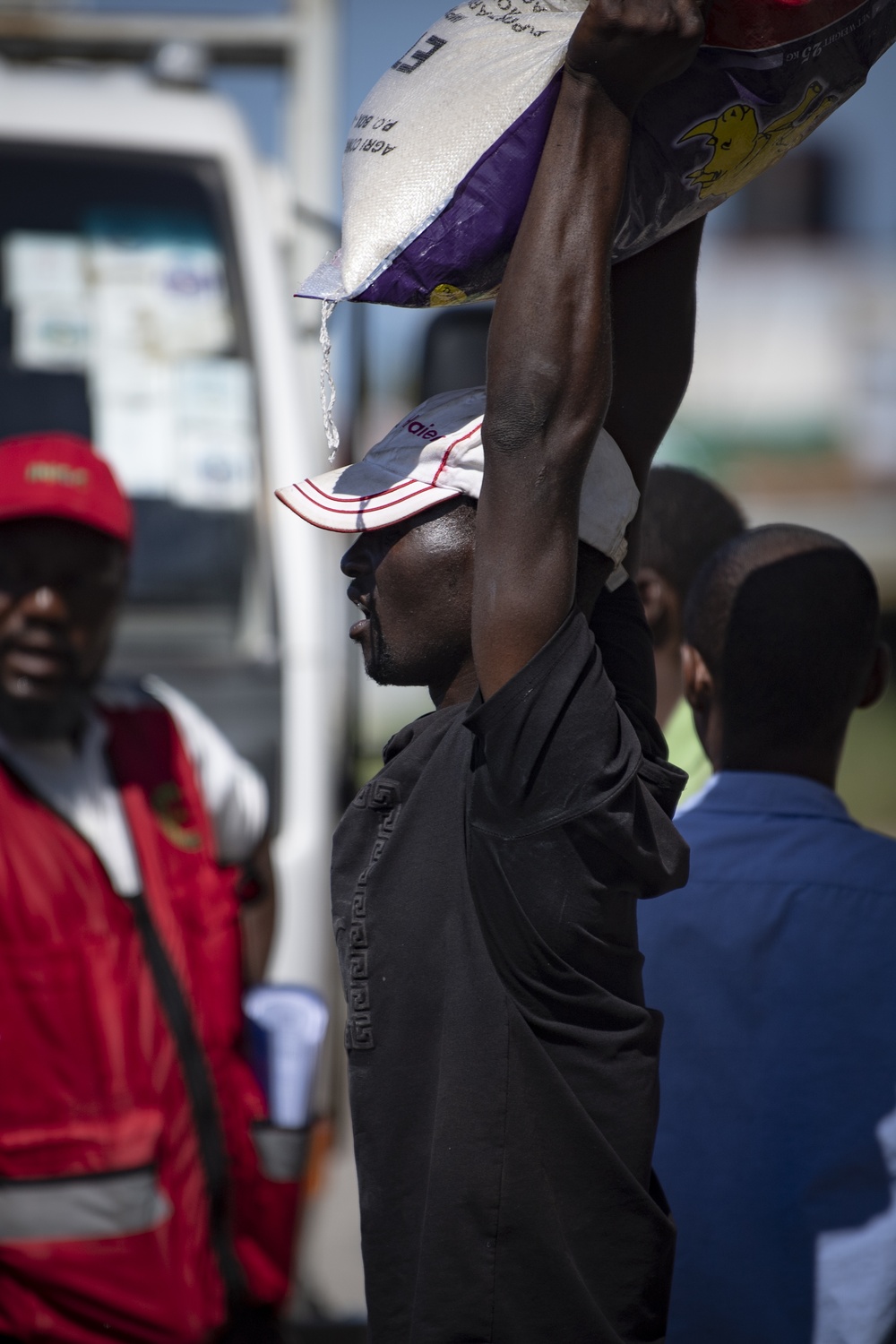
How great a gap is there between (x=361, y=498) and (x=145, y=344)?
9.56 ft

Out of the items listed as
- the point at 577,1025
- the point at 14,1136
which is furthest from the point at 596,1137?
the point at 14,1136

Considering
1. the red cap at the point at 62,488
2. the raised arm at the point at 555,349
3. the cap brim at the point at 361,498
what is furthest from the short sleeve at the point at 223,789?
the raised arm at the point at 555,349

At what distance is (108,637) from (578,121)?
2.05m

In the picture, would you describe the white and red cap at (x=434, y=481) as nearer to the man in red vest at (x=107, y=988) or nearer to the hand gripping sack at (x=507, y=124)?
the hand gripping sack at (x=507, y=124)

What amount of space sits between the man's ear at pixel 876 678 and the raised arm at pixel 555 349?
0.94 metres

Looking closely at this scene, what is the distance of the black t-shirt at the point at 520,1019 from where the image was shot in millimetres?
1391

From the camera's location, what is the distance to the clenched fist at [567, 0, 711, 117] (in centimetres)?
130

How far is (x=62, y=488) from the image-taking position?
311cm

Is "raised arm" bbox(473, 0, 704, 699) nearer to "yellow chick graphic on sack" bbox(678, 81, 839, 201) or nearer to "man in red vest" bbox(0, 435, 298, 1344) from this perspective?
"yellow chick graphic on sack" bbox(678, 81, 839, 201)

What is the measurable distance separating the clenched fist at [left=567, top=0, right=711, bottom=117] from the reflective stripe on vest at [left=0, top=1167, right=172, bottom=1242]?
2.14 metres

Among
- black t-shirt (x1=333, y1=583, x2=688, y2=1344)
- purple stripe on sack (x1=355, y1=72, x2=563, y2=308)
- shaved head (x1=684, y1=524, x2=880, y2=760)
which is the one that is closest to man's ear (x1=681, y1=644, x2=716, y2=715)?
shaved head (x1=684, y1=524, x2=880, y2=760)

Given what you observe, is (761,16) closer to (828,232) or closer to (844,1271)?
(844,1271)

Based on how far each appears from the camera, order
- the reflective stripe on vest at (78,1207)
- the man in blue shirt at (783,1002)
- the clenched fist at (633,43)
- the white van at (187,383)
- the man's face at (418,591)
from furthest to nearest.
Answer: the white van at (187,383), the reflective stripe on vest at (78,1207), the man in blue shirt at (783,1002), the man's face at (418,591), the clenched fist at (633,43)

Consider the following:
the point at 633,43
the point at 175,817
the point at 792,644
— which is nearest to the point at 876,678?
the point at 792,644
